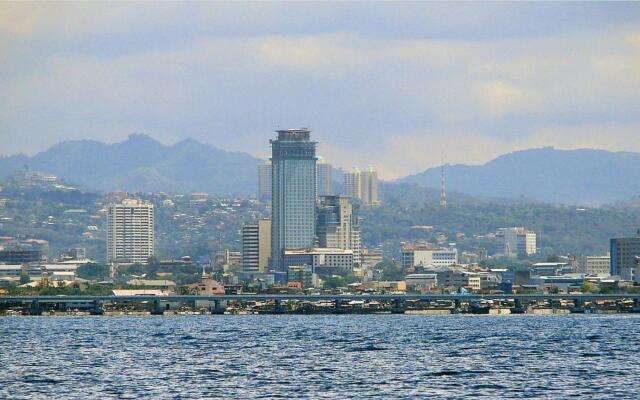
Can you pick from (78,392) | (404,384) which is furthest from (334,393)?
(78,392)

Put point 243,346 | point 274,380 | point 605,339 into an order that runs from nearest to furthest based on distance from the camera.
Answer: point 274,380
point 243,346
point 605,339

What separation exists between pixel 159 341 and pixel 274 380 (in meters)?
54.3

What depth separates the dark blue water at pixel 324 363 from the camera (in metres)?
86.8

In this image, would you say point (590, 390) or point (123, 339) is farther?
point (123, 339)

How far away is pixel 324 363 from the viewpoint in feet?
358

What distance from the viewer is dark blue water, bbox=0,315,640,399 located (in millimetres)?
86812

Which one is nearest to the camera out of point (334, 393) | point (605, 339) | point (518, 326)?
point (334, 393)

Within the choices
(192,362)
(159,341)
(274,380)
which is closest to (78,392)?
(274,380)

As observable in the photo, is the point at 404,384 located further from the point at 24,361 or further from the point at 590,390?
the point at 24,361

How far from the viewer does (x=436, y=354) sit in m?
119

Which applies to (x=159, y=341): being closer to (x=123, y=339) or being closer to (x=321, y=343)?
(x=123, y=339)

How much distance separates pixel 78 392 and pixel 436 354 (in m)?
39.7

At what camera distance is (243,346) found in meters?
135

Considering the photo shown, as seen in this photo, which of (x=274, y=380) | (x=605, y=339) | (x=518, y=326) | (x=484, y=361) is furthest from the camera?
(x=518, y=326)
